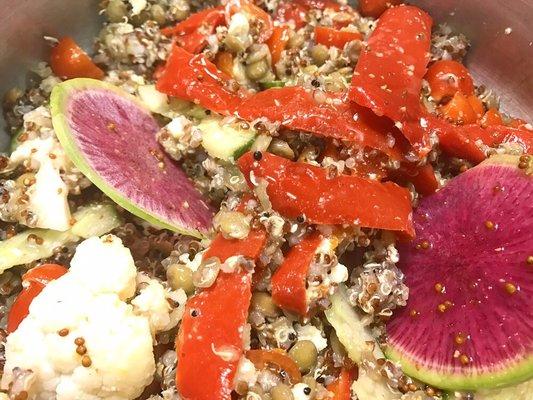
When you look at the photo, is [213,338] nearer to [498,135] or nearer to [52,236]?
[52,236]

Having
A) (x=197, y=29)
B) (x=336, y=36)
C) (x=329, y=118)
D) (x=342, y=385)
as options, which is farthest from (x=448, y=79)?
(x=342, y=385)

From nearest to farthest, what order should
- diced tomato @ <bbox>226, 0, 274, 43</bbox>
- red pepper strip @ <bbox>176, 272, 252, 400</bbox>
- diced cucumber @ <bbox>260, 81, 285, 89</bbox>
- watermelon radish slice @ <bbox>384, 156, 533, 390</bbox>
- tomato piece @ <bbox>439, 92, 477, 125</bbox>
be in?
red pepper strip @ <bbox>176, 272, 252, 400</bbox>
watermelon radish slice @ <bbox>384, 156, 533, 390</bbox>
tomato piece @ <bbox>439, 92, 477, 125</bbox>
diced cucumber @ <bbox>260, 81, 285, 89</bbox>
diced tomato @ <bbox>226, 0, 274, 43</bbox>

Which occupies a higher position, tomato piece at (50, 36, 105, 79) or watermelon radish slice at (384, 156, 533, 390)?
watermelon radish slice at (384, 156, 533, 390)

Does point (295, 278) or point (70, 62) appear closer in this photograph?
point (295, 278)

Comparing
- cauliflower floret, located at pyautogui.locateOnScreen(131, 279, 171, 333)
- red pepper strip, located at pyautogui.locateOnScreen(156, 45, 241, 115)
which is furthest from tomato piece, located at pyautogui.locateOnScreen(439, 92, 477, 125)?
cauliflower floret, located at pyautogui.locateOnScreen(131, 279, 171, 333)

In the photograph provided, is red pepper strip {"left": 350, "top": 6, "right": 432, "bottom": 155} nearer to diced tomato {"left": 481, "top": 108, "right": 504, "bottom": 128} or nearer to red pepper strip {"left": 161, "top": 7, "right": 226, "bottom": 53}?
diced tomato {"left": 481, "top": 108, "right": 504, "bottom": 128}

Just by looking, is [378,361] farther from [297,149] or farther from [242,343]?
[297,149]

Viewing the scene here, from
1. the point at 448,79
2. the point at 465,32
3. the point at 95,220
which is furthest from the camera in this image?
the point at 465,32
